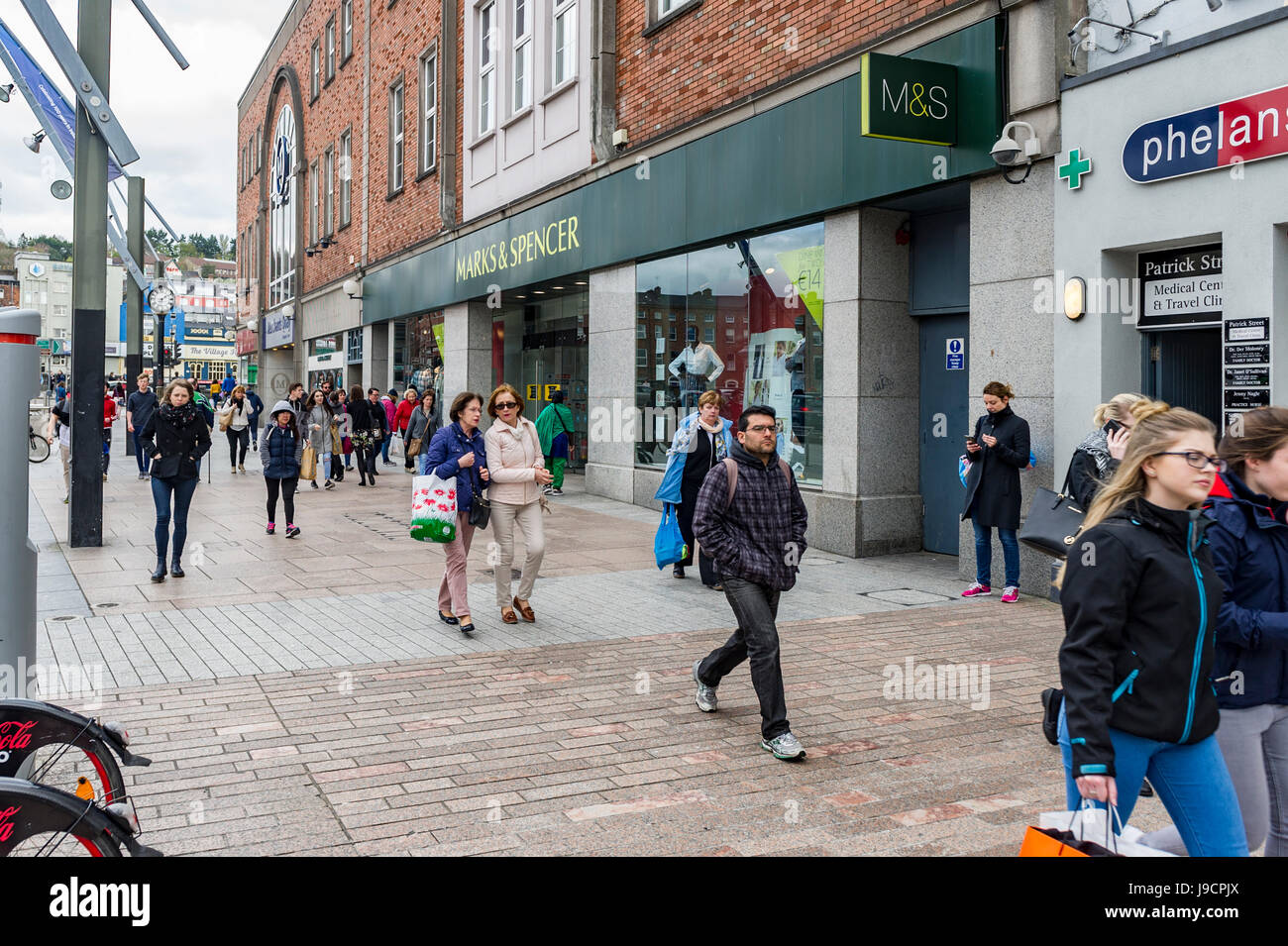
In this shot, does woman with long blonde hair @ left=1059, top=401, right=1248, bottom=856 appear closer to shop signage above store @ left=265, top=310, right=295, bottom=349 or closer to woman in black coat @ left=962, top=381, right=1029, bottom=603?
woman in black coat @ left=962, top=381, right=1029, bottom=603

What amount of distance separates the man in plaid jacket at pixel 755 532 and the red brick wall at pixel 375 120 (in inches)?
755

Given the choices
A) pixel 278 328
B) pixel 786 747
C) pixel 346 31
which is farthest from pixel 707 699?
pixel 278 328

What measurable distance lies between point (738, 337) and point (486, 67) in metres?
10.7

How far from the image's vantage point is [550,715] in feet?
20.2

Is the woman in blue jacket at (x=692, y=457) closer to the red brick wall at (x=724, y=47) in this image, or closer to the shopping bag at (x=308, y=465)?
the red brick wall at (x=724, y=47)

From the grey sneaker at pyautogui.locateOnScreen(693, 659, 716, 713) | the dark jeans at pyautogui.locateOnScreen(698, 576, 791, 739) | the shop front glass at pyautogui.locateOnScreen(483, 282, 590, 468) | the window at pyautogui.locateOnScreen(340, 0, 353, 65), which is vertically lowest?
the grey sneaker at pyautogui.locateOnScreen(693, 659, 716, 713)

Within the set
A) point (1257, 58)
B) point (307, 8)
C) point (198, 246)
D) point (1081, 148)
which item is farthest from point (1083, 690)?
point (198, 246)

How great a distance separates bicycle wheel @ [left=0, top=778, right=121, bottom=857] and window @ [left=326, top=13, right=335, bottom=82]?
110ft

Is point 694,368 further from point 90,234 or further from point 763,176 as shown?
point 90,234

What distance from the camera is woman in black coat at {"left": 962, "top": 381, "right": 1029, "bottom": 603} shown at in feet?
30.8

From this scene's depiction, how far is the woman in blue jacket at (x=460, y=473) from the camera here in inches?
328

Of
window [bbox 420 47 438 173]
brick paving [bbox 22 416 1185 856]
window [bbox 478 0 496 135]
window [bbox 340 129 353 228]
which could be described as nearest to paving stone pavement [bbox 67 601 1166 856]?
brick paving [bbox 22 416 1185 856]

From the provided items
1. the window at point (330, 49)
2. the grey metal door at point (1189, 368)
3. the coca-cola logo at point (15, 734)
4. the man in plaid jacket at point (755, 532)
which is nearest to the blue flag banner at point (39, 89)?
the man in plaid jacket at point (755, 532)
